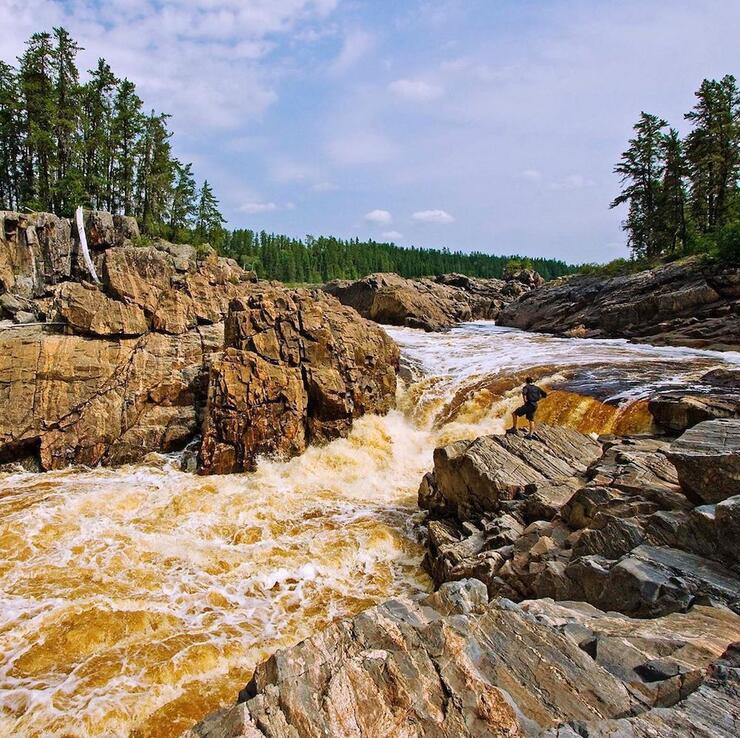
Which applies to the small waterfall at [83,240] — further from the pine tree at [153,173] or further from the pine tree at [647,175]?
the pine tree at [647,175]

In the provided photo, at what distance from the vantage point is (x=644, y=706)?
3934 millimetres

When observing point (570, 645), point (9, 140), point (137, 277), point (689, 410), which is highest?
point (9, 140)

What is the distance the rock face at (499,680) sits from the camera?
152 inches

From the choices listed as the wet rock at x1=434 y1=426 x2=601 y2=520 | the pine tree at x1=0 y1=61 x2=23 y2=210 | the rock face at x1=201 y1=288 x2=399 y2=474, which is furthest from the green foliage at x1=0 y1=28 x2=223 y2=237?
the wet rock at x1=434 y1=426 x2=601 y2=520

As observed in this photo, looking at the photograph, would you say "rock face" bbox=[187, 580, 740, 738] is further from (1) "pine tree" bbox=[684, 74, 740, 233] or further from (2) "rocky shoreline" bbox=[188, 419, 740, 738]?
(1) "pine tree" bbox=[684, 74, 740, 233]

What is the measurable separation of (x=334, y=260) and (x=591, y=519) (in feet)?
380

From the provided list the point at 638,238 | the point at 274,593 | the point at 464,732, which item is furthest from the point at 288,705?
the point at 638,238

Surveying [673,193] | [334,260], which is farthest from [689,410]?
[334,260]

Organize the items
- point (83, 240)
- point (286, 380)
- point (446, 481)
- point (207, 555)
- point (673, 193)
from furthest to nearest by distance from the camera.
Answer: point (673, 193) < point (83, 240) < point (286, 380) < point (446, 481) < point (207, 555)

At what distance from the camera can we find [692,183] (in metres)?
39.2

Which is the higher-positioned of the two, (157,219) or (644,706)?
(157,219)

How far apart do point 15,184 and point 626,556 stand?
170ft

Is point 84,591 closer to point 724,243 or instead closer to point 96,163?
point 724,243

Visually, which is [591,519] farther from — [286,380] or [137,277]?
[137,277]
